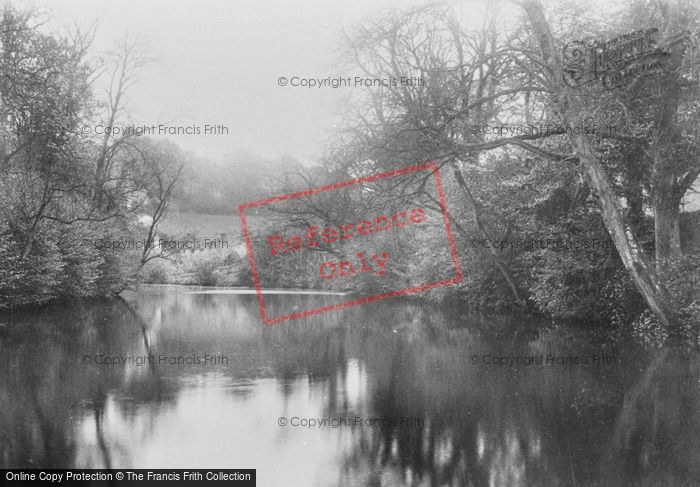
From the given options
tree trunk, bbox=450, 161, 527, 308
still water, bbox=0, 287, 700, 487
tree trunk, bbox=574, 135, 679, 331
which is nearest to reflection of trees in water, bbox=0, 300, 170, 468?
still water, bbox=0, 287, 700, 487

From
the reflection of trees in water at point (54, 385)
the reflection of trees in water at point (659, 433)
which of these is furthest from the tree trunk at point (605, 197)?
the reflection of trees in water at point (54, 385)

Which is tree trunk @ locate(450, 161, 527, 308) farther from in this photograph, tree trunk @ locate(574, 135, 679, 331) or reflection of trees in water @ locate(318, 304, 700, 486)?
reflection of trees in water @ locate(318, 304, 700, 486)

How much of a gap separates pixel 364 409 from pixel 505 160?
14.2 meters

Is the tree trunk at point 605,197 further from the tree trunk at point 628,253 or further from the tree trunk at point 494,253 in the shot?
the tree trunk at point 494,253

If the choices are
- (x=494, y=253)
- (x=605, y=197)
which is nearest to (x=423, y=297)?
(x=494, y=253)

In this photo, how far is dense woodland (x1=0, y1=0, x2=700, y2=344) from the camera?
13367mm

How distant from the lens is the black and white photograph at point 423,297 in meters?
5.95

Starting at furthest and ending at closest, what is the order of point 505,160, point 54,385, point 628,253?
point 505,160 < point 628,253 < point 54,385

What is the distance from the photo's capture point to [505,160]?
20203 millimetres

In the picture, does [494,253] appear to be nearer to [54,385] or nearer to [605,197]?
[605,197]

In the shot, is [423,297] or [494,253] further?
[423,297]

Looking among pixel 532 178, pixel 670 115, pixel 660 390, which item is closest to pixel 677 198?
pixel 670 115

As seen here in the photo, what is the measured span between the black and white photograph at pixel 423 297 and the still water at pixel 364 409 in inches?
1.8

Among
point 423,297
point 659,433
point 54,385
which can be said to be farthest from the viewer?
point 423,297
